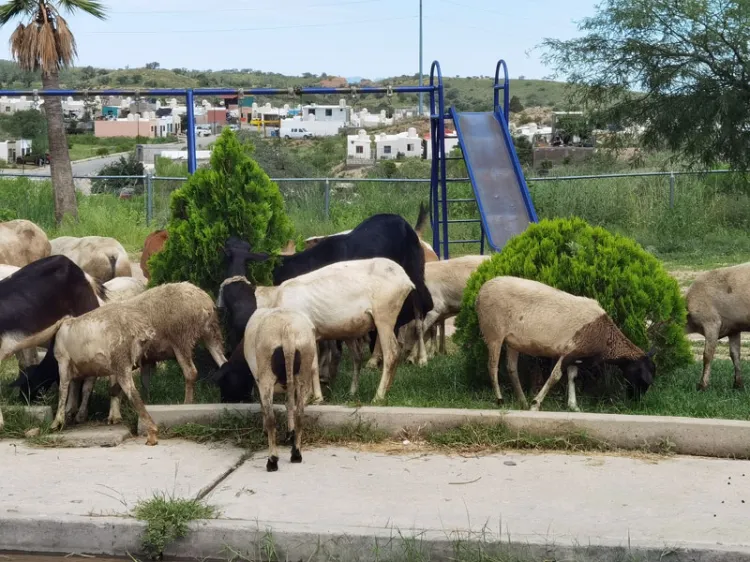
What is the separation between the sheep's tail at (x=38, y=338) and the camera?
25.9 feet

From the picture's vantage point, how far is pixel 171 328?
7.85m

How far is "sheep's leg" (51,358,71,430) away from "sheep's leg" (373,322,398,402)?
2197mm

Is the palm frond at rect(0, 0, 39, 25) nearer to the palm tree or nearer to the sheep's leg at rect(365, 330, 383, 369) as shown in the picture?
the palm tree

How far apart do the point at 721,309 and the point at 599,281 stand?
1225 mm

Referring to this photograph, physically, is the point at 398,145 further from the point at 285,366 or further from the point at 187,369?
the point at 285,366

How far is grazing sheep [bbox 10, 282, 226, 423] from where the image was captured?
25.6ft

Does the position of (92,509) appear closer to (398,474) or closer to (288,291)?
(398,474)

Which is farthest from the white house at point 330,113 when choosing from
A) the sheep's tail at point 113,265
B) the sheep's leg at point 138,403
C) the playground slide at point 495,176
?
the sheep's leg at point 138,403

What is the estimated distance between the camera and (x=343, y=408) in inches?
299

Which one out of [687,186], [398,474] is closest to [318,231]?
[687,186]

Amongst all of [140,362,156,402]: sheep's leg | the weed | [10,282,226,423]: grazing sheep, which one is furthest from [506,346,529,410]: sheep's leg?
the weed

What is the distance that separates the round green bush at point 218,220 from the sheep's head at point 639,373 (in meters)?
3.22

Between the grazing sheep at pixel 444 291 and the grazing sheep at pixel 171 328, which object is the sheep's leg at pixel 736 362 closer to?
the grazing sheep at pixel 444 291

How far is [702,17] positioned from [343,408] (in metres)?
15.4
